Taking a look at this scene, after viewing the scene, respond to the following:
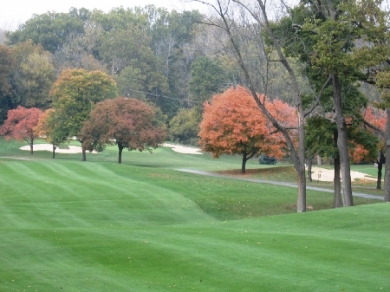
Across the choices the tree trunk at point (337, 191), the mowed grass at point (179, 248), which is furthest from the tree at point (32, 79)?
the tree trunk at point (337, 191)

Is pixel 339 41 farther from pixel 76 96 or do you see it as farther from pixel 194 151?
pixel 194 151

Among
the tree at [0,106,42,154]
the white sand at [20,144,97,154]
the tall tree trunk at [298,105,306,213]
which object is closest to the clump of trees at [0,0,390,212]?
the tall tree trunk at [298,105,306,213]

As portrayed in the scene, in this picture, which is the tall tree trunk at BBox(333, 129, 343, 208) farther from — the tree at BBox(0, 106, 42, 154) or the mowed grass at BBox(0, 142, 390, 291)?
the tree at BBox(0, 106, 42, 154)

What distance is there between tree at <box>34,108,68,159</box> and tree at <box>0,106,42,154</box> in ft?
4.73

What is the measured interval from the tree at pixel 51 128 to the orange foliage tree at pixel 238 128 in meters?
17.2

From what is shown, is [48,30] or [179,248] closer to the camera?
[179,248]

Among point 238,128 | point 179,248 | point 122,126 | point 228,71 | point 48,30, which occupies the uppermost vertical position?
point 48,30

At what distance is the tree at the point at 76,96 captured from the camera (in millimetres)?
60378

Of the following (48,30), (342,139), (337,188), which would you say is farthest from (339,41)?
(48,30)

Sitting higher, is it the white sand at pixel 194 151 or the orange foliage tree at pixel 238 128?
the orange foliage tree at pixel 238 128

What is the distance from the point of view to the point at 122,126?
54.1m

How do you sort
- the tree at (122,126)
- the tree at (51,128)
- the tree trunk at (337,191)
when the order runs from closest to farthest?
the tree trunk at (337,191) → the tree at (122,126) → the tree at (51,128)

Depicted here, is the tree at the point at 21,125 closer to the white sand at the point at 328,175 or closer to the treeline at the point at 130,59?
the treeline at the point at 130,59

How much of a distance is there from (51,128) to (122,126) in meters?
10.3
